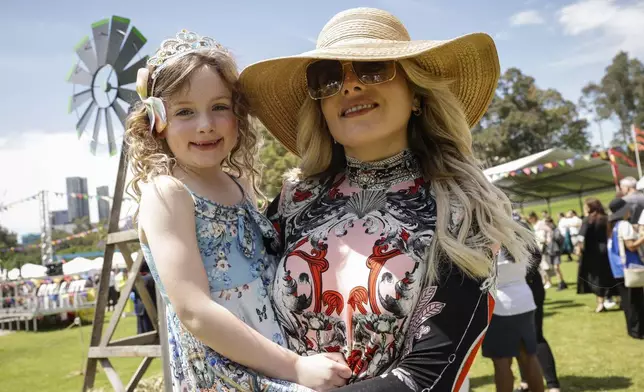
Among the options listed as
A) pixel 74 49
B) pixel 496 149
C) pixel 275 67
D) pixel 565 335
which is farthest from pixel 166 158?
pixel 496 149

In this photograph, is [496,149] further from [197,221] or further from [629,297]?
[197,221]

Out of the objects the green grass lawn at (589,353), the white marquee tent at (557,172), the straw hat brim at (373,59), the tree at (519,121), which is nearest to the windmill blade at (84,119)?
the straw hat brim at (373,59)

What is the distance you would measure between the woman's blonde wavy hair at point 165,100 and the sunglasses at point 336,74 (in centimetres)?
27

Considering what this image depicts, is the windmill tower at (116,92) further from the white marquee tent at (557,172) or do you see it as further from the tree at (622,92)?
the tree at (622,92)

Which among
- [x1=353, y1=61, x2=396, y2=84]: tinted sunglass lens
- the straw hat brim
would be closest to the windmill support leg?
the straw hat brim

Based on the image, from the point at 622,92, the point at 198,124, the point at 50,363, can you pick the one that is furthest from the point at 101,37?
the point at 622,92

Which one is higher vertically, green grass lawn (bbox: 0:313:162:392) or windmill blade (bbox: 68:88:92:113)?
windmill blade (bbox: 68:88:92:113)

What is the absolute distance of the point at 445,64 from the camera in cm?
203

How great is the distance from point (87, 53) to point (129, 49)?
1.46 ft

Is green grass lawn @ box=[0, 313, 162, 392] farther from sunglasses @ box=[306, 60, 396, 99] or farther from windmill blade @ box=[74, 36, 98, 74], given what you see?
sunglasses @ box=[306, 60, 396, 99]

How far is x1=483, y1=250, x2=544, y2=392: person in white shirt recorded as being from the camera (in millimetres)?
4652

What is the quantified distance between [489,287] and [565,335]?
24.6 feet

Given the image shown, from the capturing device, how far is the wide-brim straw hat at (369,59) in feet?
5.96

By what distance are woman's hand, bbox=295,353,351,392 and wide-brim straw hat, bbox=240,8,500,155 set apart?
2.97 feet
